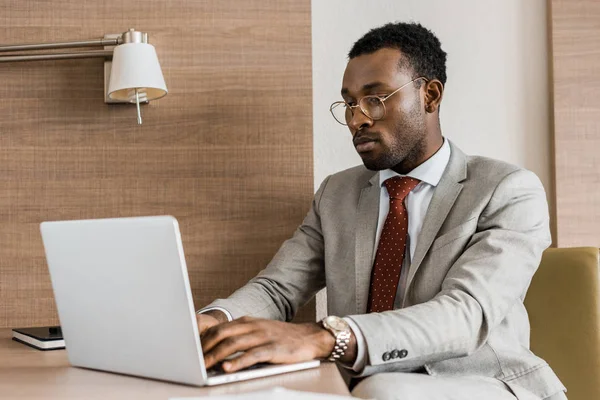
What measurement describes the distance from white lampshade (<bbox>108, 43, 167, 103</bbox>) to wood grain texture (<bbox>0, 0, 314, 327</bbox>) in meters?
0.17

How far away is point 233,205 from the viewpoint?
80.4 inches

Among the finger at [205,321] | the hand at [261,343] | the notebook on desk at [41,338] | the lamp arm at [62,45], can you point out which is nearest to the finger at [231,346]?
the hand at [261,343]

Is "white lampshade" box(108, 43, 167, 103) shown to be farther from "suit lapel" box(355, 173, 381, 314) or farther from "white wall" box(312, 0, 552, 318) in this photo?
"suit lapel" box(355, 173, 381, 314)

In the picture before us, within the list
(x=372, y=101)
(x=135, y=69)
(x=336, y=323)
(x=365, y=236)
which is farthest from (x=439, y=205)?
(x=135, y=69)

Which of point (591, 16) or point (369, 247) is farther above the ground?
point (591, 16)

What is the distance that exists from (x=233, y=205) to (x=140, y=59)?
0.47m

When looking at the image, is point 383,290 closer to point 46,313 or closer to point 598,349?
point 598,349

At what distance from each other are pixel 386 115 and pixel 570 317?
0.62 meters

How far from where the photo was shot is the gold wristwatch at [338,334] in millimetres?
1157

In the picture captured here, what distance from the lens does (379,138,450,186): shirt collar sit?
1722 millimetres

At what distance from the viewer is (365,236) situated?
1.72 meters

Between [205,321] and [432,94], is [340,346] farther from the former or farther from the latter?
[432,94]

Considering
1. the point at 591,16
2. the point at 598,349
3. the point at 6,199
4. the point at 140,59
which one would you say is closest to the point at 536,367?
the point at 598,349

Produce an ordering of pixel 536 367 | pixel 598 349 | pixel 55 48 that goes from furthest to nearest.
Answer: pixel 55 48
pixel 598 349
pixel 536 367
